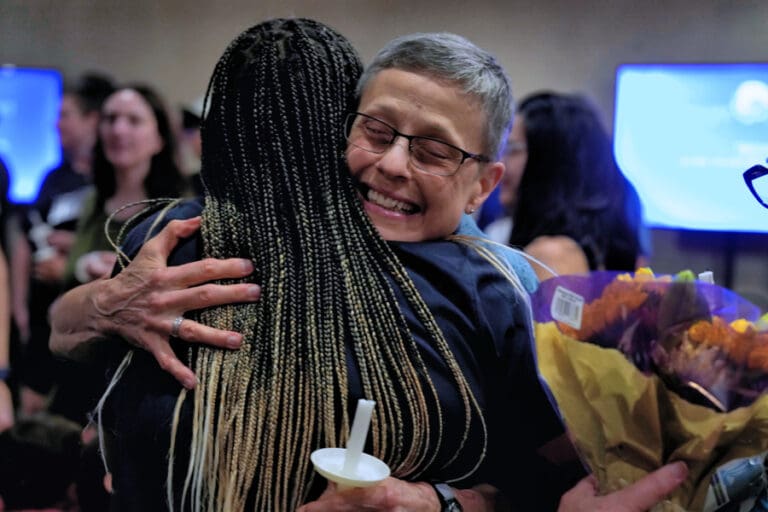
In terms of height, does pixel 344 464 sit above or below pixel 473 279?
below

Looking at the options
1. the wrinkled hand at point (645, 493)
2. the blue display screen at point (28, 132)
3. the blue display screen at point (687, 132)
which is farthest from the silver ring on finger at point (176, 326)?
the blue display screen at point (28, 132)

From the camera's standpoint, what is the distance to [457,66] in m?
1.07

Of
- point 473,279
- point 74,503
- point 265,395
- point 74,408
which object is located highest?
point 473,279

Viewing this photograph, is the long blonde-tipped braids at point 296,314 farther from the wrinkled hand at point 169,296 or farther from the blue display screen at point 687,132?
the blue display screen at point 687,132

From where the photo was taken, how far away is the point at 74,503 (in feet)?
5.14

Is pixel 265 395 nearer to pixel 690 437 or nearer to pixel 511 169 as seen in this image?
pixel 690 437

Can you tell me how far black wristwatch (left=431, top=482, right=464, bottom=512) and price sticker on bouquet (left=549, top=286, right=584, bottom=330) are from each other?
33 cm

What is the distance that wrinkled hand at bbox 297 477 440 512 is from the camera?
1006 millimetres

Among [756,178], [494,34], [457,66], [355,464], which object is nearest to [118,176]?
[494,34]

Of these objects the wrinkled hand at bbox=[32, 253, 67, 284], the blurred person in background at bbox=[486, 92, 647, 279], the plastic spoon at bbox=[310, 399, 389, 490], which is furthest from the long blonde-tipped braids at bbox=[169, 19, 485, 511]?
the wrinkled hand at bbox=[32, 253, 67, 284]

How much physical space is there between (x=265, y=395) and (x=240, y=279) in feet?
0.49

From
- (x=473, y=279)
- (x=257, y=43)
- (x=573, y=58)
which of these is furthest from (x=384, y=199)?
(x=573, y=58)

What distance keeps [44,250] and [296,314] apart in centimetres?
178

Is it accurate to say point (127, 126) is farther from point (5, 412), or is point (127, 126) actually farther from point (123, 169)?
point (5, 412)
